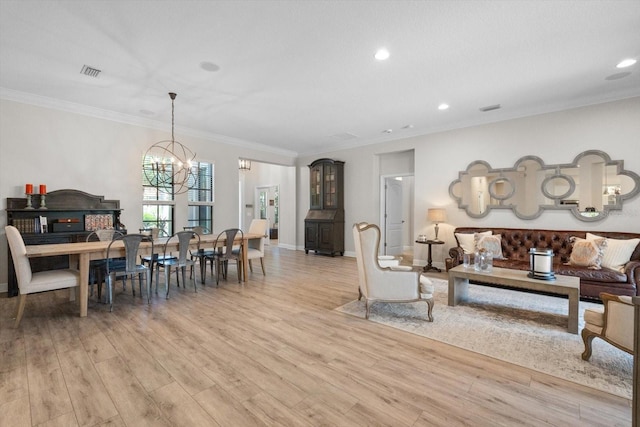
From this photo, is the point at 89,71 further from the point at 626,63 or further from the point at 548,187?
the point at 548,187

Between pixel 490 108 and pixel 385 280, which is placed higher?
pixel 490 108

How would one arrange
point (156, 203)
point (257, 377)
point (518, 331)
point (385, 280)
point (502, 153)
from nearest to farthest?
point (257, 377), point (518, 331), point (385, 280), point (502, 153), point (156, 203)

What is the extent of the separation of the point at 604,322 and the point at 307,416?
2.38 m

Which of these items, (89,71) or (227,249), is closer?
(89,71)

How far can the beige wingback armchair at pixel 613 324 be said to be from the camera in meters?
2.05

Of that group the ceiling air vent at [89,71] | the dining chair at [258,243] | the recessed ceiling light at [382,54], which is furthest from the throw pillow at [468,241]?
the ceiling air vent at [89,71]

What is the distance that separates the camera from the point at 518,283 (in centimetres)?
323

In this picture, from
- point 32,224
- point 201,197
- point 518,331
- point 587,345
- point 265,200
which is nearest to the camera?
point 587,345

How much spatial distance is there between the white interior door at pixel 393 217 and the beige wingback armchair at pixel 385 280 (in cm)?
440

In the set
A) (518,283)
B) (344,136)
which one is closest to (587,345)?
(518,283)

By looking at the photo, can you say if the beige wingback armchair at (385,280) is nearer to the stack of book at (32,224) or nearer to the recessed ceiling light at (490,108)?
the recessed ceiling light at (490,108)

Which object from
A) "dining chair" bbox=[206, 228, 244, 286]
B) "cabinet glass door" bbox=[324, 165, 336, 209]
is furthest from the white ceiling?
"cabinet glass door" bbox=[324, 165, 336, 209]

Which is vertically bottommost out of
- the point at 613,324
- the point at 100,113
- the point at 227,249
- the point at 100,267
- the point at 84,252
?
the point at 613,324

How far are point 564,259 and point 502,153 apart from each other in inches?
81.8
